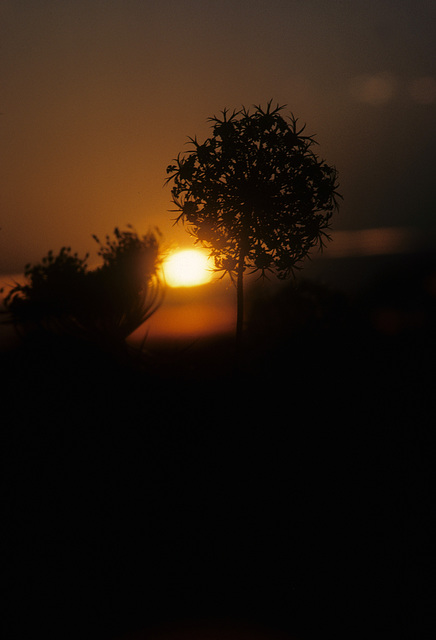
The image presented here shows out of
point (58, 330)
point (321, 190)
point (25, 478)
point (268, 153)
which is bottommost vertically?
point (25, 478)

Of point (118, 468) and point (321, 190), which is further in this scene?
point (321, 190)

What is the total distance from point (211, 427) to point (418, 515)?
805cm

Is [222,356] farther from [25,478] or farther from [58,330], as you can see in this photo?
[25,478]

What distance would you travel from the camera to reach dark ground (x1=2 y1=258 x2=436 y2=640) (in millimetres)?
8117

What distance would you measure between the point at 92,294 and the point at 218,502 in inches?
906

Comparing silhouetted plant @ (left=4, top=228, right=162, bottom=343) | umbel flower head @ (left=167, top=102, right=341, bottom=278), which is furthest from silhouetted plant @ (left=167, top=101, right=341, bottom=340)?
silhouetted plant @ (left=4, top=228, right=162, bottom=343)

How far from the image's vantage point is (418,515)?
11062mm

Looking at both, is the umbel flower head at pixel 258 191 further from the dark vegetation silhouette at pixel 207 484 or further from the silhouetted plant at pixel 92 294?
the silhouetted plant at pixel 92 294

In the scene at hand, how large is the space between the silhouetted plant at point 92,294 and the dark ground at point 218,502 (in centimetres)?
428

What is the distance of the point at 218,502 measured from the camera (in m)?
12.1

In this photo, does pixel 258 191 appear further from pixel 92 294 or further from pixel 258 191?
pixel 92 294

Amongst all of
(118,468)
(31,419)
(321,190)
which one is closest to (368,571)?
(118,468)

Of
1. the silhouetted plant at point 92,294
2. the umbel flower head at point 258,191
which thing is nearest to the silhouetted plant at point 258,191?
the umbel flower head at point 258,191

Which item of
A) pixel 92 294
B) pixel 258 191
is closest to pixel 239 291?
pixel 258 191
